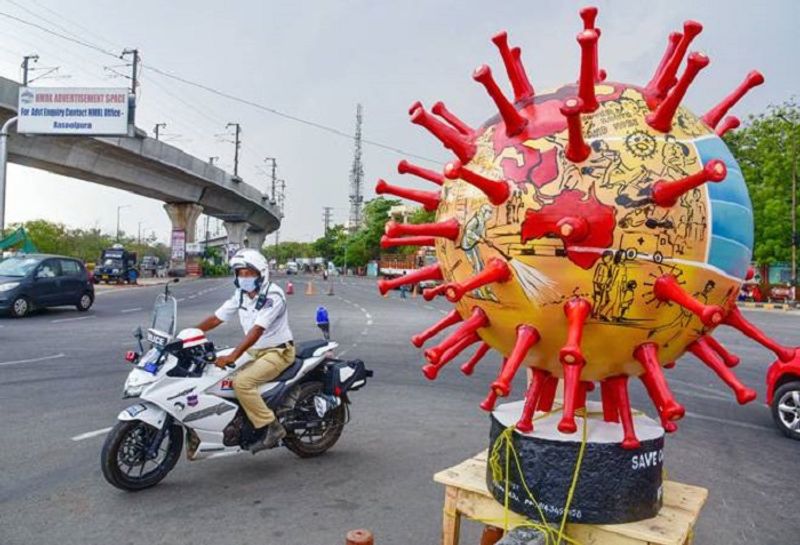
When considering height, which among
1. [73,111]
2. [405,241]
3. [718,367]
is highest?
[73,111]

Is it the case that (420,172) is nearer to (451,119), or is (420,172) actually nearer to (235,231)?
(451,119)

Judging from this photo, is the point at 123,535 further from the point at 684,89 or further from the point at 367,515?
the point at 684,89

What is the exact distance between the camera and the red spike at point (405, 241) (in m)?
3.02

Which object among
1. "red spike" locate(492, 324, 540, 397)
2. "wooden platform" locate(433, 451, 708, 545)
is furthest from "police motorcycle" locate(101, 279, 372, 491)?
"red spike" locate(492, 324, 540, 397)

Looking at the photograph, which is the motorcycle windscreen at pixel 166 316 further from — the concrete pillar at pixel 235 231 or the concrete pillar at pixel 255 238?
the concrete pillar at pixel 255 238

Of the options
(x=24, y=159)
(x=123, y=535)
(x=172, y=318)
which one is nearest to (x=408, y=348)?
(x=172, y=318)

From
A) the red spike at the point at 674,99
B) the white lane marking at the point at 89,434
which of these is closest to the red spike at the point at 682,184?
the red spike at the point at 674,99

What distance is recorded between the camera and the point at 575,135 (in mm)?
2553

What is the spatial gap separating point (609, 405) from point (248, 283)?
3115mm

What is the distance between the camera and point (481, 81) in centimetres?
260

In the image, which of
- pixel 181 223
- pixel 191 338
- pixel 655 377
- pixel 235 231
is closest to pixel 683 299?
pixel 655 377

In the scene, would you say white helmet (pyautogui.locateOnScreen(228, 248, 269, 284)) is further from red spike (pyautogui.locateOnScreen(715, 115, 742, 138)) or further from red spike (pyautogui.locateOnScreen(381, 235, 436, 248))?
red spike (pyautogui.locateOnScreen(715, 115, 742, 138))

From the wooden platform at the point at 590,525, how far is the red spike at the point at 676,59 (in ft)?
6.20

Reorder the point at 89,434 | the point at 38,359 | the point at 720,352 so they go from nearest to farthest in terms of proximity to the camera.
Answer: the point at 720,352 → the point at 89,434 → the point at 38,359
